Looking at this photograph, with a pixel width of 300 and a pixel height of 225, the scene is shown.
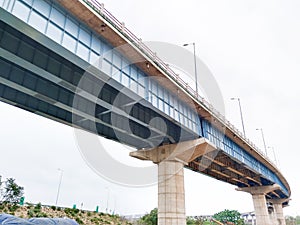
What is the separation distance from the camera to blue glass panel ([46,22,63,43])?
1181 cm

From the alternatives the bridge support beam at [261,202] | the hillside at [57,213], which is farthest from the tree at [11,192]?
the bridge support beam at [261,202]

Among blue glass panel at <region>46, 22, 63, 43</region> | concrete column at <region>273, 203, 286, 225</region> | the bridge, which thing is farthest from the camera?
concrete column at <region>273, 203, 286, 225</region>

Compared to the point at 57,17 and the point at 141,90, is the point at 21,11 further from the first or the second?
the point at 141,90

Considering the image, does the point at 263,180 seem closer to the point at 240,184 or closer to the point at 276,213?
the point at 240,184

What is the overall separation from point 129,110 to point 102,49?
18.4 feet

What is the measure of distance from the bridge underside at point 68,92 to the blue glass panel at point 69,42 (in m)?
0.25

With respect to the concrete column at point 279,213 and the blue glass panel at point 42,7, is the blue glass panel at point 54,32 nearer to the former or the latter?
the blue glass panel at point 42,7

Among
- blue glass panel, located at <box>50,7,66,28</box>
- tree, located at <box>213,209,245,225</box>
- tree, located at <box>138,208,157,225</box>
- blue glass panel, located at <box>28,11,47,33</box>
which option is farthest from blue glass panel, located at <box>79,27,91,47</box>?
tree, located at <box>213,209,245,225</box>

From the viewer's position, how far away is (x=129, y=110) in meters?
19.0

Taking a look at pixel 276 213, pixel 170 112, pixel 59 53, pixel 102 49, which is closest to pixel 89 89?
pixel 102 49

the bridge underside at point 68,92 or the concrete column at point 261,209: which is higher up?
the bridge underside at point 68,92

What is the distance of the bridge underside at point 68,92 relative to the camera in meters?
12.4

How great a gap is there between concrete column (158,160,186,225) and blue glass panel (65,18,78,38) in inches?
590

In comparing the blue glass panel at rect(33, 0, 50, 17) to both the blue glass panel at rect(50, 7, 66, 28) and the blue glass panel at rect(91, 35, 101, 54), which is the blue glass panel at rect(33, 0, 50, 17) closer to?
the blue glass panel at rect(50, 7, 66, 28)
